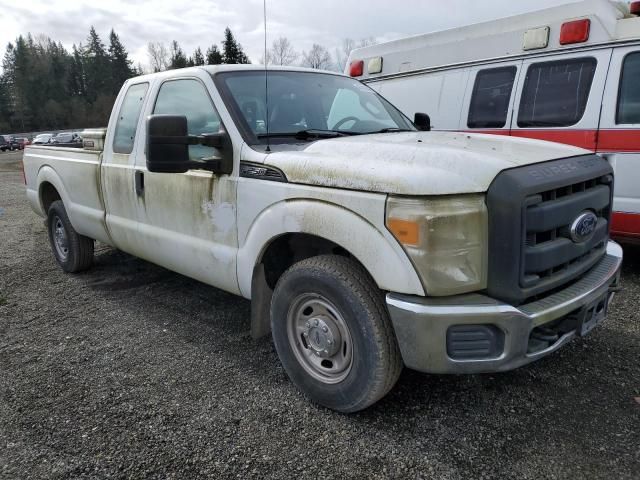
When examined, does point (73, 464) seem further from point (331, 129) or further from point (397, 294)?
point (331, 129)

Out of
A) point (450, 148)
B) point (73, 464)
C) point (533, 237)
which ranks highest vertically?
point (450, 148)

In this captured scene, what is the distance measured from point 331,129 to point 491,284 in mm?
1635

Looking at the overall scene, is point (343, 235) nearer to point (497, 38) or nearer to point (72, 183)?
point (72, 183)

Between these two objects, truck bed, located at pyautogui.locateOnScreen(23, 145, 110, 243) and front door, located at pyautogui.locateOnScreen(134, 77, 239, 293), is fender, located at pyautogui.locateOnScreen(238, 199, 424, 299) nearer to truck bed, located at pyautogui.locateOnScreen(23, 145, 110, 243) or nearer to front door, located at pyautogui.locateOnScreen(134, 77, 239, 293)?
front door, located at pyautogui.locateOnScreen(134, 77, 239, 293)

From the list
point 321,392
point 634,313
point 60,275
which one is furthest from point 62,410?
point 634,313

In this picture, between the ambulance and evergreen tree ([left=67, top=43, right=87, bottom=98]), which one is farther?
evergreen tree ([left=67, top=43, right=87, bottom=98])

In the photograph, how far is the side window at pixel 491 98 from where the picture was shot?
5637 millimetres

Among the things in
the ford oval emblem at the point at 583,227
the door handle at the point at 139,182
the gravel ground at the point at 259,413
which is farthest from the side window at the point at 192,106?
the ford oval emblem at the point at 583,227

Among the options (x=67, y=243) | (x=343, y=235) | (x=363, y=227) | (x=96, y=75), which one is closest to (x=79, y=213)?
(x=67, y=243)

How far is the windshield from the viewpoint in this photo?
10.5 ft

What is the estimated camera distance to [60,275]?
5535 millimetres

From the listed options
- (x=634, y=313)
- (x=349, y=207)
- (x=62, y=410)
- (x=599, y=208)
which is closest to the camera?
(x=349, y=207)

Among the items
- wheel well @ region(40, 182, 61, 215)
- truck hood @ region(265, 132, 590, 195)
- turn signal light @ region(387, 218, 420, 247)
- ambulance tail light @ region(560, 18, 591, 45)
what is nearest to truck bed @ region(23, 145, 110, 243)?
wheel well @ region(40, 182, 61, 215)

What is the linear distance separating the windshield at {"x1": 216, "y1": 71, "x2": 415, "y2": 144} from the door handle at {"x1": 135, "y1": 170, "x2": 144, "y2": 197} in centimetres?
104
